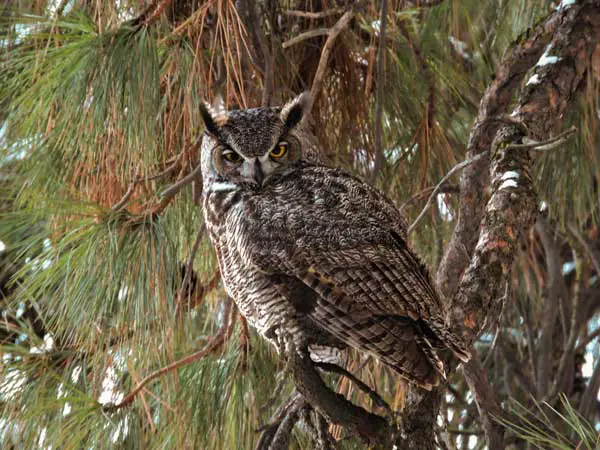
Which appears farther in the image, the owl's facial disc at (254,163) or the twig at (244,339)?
the twig at (244,339)

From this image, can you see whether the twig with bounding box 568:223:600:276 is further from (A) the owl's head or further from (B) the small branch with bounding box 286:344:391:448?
(B) the small branch with bounding box 286:344:391:448

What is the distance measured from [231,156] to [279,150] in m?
0.10

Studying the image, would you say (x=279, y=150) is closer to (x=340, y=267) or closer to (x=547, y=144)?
(x=340, y=267)

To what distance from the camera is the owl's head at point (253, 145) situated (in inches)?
73.7

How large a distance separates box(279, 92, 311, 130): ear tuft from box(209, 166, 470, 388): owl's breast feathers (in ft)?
0.40

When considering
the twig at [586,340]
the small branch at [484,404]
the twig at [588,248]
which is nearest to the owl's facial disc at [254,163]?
the small branch at [484,404]

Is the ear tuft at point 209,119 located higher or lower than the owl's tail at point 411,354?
higher

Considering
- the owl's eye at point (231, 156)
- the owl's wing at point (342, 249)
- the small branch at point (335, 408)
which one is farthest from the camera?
the owl's eye at point (231, 156)

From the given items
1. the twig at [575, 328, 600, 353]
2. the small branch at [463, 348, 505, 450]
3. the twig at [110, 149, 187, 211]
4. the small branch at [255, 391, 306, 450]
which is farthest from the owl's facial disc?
the twig at [575, 328, 600, 353]

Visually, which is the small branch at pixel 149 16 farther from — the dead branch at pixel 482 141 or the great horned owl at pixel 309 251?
the dead branch at pixel 482 141

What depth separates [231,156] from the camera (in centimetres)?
192

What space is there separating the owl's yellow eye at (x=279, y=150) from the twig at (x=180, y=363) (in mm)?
435

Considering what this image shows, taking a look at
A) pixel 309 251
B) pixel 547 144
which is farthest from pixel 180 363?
pixel 547 144

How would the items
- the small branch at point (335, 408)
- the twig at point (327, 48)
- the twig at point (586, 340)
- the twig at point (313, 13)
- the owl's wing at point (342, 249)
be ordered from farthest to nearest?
the twig at point (586, 340)
the twig at point (313, 13)
the twig at point (327, 48)
the owl's wing at point (342, 249)
the small branch at point (335, 408)
